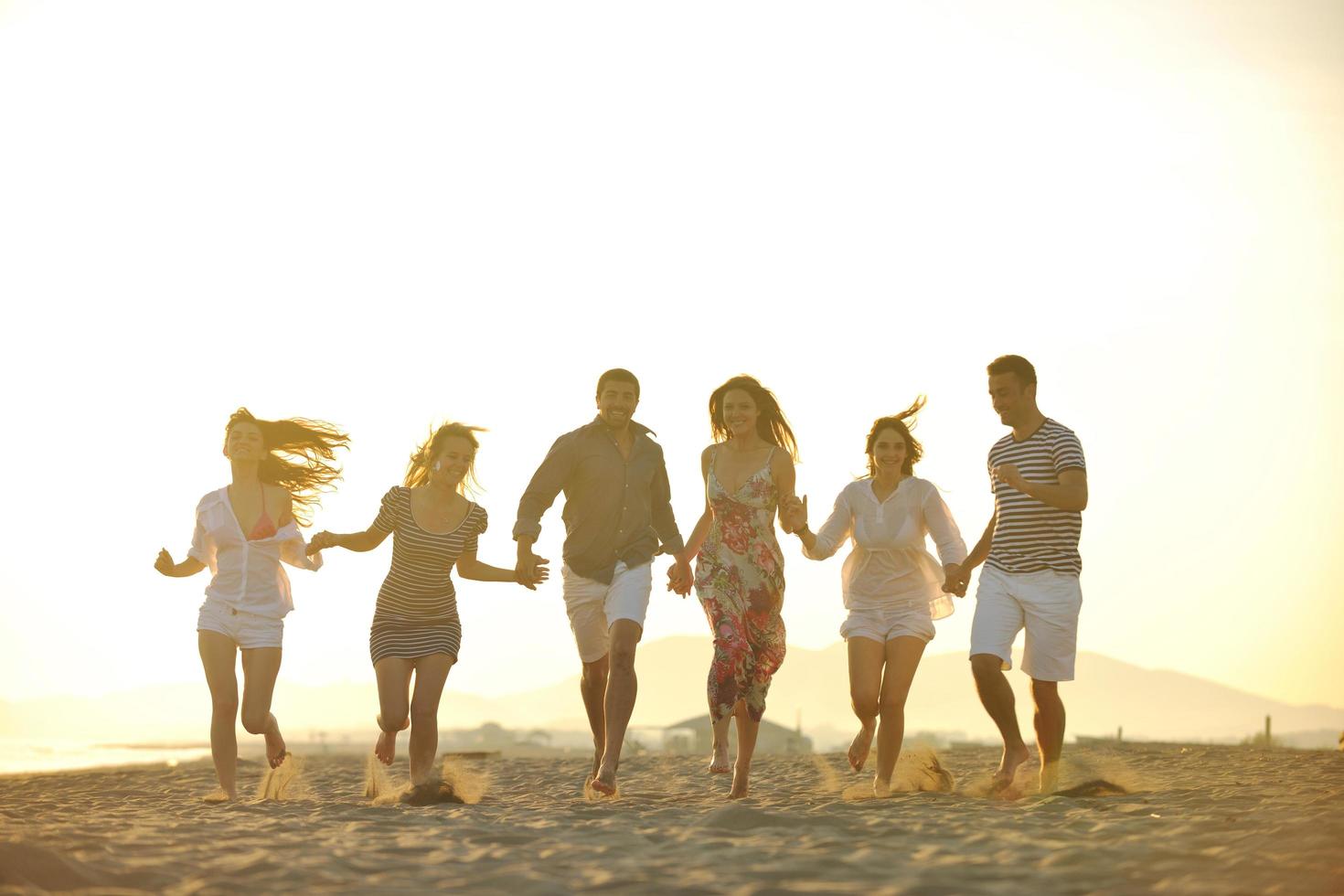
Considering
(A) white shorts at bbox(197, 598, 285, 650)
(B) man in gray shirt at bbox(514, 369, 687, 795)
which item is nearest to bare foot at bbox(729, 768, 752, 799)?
(B) man in gray shirt at bbox(514, 369, 687, 795)

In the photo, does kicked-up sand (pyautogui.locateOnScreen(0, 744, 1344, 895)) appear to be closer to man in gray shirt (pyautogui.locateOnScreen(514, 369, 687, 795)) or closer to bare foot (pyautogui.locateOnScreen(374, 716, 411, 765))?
bare foot (pyautogui.locateOnScreen(374, 716, 411, 765))

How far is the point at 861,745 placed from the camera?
30.6 feet

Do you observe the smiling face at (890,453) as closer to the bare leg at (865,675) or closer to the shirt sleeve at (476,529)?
the bare leg at (865,675)

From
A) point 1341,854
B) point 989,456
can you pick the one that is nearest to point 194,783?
point 989,456

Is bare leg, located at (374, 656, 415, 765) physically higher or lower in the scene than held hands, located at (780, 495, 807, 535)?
lower

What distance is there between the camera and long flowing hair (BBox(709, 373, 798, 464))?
900 centimetres

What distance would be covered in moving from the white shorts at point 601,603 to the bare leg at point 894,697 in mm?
A: 1465

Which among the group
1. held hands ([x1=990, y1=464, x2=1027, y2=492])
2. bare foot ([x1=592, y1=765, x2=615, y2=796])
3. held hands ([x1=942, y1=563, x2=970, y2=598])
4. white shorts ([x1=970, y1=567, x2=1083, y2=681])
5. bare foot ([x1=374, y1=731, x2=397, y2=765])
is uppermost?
held hands ([x1=990, y1=464, x2=1027, y2=492])

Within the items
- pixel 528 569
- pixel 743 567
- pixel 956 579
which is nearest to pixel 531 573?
pixel 528 569

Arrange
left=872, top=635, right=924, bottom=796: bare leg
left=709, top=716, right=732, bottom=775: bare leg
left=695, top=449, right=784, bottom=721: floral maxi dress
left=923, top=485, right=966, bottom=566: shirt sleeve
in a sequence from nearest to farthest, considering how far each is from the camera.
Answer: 1. left=872, top=635, right=924, bottom=796: bare leg
2. left=695, top=449, right=784, bottom=721: floral maxi dress
3. left=923, top=485, right=966, bottom=566: shirt sleeve
4. left=709, top=716, right=732, bottom=775: bare leg

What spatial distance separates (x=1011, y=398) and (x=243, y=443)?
4700mm

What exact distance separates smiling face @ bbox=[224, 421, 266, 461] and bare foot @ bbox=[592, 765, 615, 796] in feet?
9.89

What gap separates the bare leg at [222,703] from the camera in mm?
8797

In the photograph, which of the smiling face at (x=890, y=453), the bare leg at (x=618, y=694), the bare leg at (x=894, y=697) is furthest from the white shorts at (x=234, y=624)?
the smiling face at (x=890, y=453)
